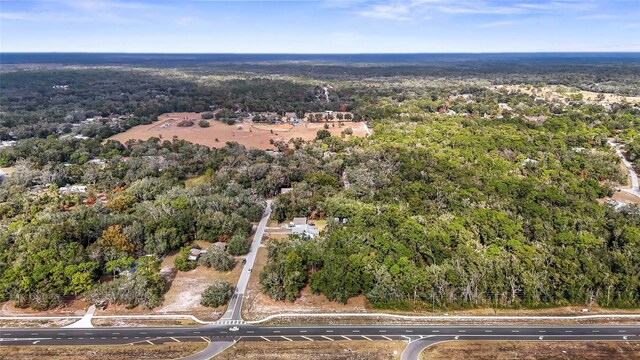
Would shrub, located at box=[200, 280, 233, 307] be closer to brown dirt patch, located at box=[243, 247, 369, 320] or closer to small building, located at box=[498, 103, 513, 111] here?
brown dirt patch, located at box=[243, 247, 369, 320]

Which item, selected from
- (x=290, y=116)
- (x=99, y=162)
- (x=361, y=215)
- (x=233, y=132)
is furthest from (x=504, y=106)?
(x=99, y=162)

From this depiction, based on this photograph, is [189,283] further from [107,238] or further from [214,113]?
[214,113]

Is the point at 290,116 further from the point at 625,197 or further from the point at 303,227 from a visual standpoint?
the point at 625,197

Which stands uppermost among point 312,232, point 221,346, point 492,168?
point 492,168

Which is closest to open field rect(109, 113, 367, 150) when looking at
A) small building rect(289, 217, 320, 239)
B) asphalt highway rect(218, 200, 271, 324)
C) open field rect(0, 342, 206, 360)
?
small building rect(289, 217, 320, 239)

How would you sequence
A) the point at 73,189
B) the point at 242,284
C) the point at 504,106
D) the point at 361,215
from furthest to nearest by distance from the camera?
the point at 504,106, the point at 73,189, the point at 361,215, the point at 242,284

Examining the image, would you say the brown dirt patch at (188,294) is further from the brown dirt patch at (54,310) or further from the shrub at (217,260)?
the brown dirt patch at (54,310)

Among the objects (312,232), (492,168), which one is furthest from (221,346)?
(492,168)
